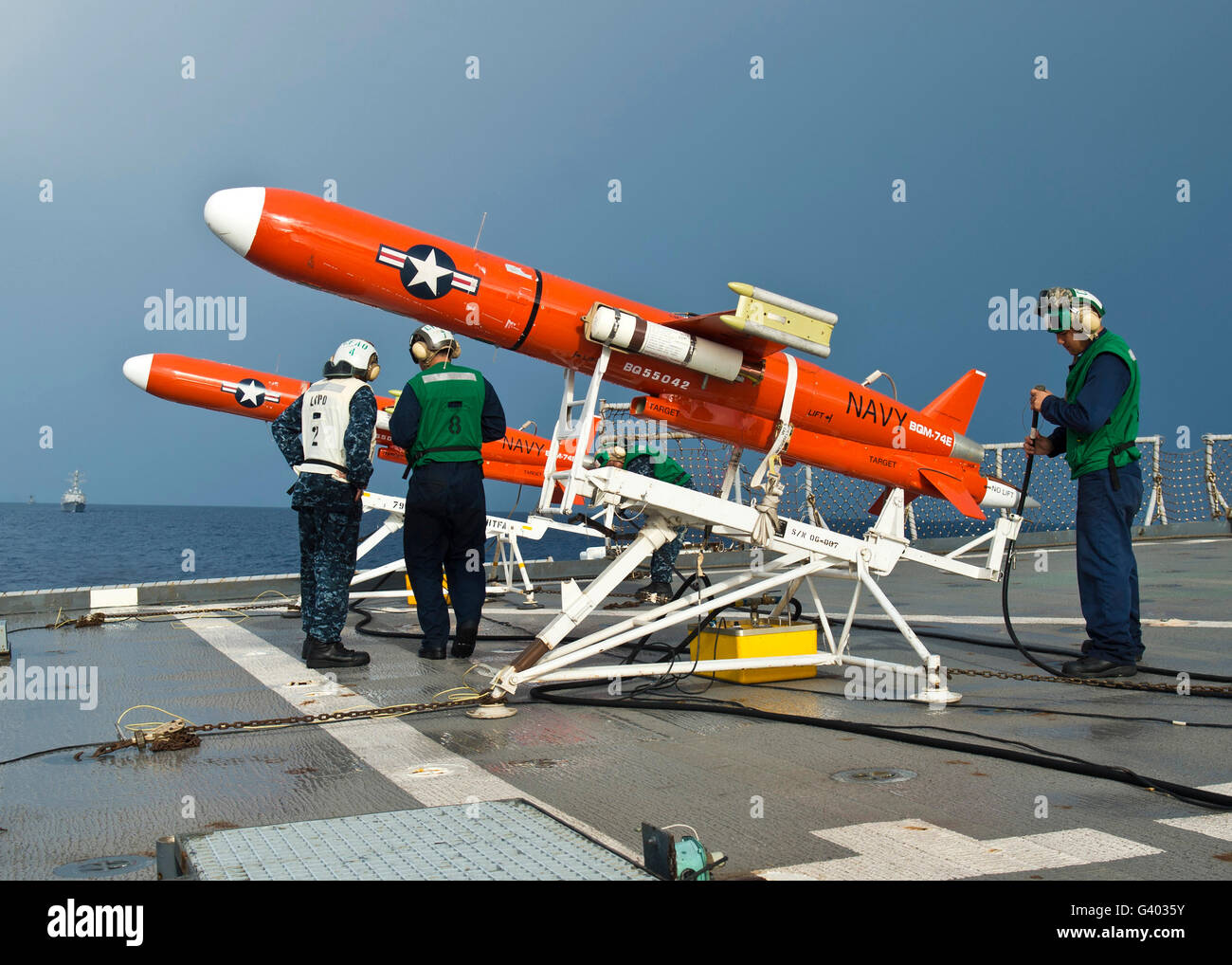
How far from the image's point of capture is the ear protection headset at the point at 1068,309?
6.41m

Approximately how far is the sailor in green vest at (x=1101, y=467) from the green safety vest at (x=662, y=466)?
187 inches

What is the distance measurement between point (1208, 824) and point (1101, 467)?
3552 mm

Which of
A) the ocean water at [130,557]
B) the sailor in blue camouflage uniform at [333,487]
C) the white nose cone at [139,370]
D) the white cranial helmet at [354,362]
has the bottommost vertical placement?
the ocean water at [130,557]

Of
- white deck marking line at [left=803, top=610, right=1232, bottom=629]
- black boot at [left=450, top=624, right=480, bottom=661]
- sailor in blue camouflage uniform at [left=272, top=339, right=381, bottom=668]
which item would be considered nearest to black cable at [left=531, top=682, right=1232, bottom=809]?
black boot at [left=450, top=624, right=480, bottom=661]

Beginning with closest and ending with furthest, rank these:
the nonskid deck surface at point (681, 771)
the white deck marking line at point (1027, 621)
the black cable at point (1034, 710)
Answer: the nonskid deck surface at point (681, 771), the black cable at point (1034, 710), the white deck marking line at point (1027, 621)

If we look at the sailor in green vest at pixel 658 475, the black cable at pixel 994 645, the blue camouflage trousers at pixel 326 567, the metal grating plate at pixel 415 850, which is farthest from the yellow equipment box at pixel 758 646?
the sailor in green vest at pixel 658 475

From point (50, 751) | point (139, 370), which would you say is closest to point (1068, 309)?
point (50, 751)

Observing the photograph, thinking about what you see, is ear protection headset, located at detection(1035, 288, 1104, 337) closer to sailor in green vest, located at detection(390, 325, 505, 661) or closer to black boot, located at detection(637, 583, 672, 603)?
sailor in green vest, located at detection(390, 325, 505, 661)

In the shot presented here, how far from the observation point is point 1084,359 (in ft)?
21.1

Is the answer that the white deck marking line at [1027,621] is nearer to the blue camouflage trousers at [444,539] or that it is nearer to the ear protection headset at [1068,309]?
the ear protection headset at [1068,309]

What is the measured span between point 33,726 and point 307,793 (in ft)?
6.85

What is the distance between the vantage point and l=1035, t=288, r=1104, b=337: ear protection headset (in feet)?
21.0
